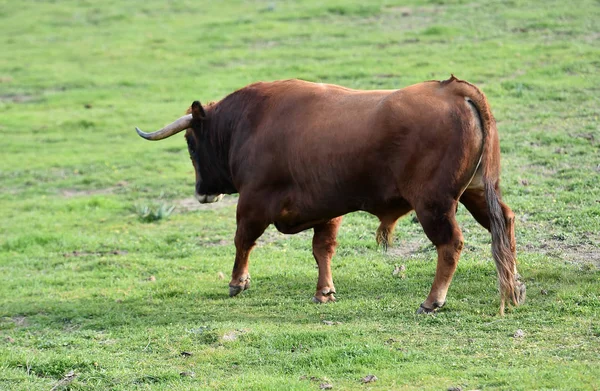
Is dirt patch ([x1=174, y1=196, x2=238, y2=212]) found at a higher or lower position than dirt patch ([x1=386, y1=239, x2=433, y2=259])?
lower

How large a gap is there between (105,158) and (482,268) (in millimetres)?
9198

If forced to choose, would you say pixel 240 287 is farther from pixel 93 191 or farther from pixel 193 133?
pixel 93 191

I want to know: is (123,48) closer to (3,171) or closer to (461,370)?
(3,171)

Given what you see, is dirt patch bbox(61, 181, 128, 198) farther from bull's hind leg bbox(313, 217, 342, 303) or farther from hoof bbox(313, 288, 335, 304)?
hoof bbox(313, 288, 335, 304)

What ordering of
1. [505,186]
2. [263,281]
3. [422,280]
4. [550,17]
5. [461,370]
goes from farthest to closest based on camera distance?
[550,17] < [505,186] < [263,281] < [422,280] < [461,370]

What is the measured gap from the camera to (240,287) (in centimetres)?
941

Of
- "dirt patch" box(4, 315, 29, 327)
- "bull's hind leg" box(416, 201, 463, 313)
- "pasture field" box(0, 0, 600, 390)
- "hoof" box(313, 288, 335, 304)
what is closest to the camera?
"pasture field" box(0, 0, 600, 390)

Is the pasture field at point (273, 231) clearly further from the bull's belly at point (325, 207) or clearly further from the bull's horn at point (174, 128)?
the bull's horn at point (174, 128)

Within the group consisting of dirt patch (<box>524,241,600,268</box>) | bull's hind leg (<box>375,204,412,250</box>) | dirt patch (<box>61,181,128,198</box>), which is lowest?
dirt patch (<box>61,181,128,198</box>)

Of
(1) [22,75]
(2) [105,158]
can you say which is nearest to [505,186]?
(2) [105,158]

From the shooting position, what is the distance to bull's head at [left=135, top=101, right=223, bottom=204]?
10.1 metres

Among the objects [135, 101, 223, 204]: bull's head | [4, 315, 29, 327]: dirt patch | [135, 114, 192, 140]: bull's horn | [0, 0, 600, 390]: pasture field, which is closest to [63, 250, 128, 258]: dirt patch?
[0, 0, 600, 390]: pasture field

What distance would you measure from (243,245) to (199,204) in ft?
15.5

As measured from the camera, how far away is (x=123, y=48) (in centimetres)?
2489
